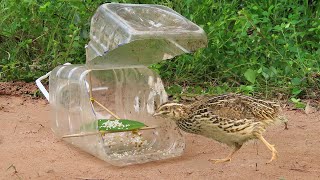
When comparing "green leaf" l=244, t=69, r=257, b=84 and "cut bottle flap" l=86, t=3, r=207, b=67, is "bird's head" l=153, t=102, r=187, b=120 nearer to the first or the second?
"cut bottle flap" l=86, t=3, r=207, b=67

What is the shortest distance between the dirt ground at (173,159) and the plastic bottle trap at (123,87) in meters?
0.15

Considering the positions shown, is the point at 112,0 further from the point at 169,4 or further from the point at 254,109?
the point at 254,109

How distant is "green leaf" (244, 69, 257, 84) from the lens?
6906 millimetres

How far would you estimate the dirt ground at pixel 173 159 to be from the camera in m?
4.71

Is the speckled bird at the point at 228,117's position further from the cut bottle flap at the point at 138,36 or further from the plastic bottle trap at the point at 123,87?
the cut bottle flap at the point at 138,36

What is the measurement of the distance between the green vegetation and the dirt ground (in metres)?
1.01

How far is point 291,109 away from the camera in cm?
664

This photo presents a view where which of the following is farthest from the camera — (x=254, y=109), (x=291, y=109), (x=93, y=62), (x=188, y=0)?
(x=188, y=0)

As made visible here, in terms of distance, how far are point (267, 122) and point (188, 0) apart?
306 cm

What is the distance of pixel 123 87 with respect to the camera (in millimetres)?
5945

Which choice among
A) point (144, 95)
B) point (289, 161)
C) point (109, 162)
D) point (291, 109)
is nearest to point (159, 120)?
point (144, 95)

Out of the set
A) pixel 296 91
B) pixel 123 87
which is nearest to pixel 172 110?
pixel 123 87

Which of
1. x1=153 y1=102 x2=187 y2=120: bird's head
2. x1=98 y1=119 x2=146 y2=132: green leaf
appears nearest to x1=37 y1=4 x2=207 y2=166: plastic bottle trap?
x1=98 y1=119 x2=146 y2=132: green leaf

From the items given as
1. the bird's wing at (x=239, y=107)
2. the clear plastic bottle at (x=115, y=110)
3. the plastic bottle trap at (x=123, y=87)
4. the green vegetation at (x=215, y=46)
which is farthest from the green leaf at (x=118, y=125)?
the green vegetation at (x=215, y=46)
